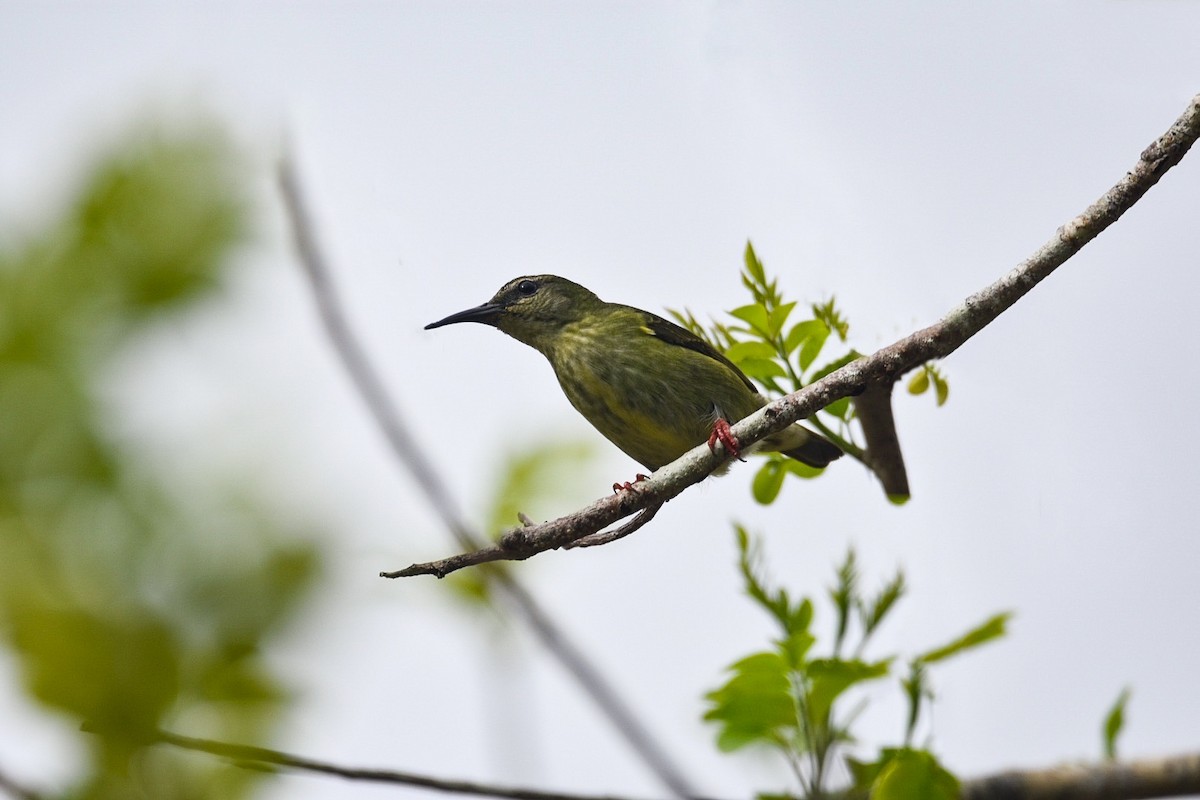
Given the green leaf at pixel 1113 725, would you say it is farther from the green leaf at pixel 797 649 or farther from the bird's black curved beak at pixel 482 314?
the bird's black curved beak at pixel 482 314

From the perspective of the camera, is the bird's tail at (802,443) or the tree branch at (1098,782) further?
the bird's tail at (802,443)

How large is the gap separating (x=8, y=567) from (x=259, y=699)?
0.43 meters

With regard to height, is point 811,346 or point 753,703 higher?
point 811,346

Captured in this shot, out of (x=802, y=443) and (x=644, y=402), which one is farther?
(x=802, y=443)

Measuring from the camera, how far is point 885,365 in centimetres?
244

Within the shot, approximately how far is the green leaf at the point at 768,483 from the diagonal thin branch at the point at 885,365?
0.43 m

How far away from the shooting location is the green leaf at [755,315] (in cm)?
279

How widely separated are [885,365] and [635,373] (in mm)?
1893

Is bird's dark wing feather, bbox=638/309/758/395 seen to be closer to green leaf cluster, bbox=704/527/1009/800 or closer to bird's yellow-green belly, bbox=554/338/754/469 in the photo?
bird's yellow-green belly, bbox=554/338/754/469

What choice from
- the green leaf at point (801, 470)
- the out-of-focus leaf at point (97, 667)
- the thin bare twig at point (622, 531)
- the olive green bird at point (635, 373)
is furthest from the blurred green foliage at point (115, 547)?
the olive green bird at point (635, 373)

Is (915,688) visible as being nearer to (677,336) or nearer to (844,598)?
(844,598)

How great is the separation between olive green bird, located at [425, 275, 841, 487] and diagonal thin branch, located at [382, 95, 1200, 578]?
4.66 ft

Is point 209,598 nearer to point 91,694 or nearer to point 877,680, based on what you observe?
point 91,694

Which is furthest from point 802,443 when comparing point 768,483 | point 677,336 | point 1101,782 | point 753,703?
point 753,703
